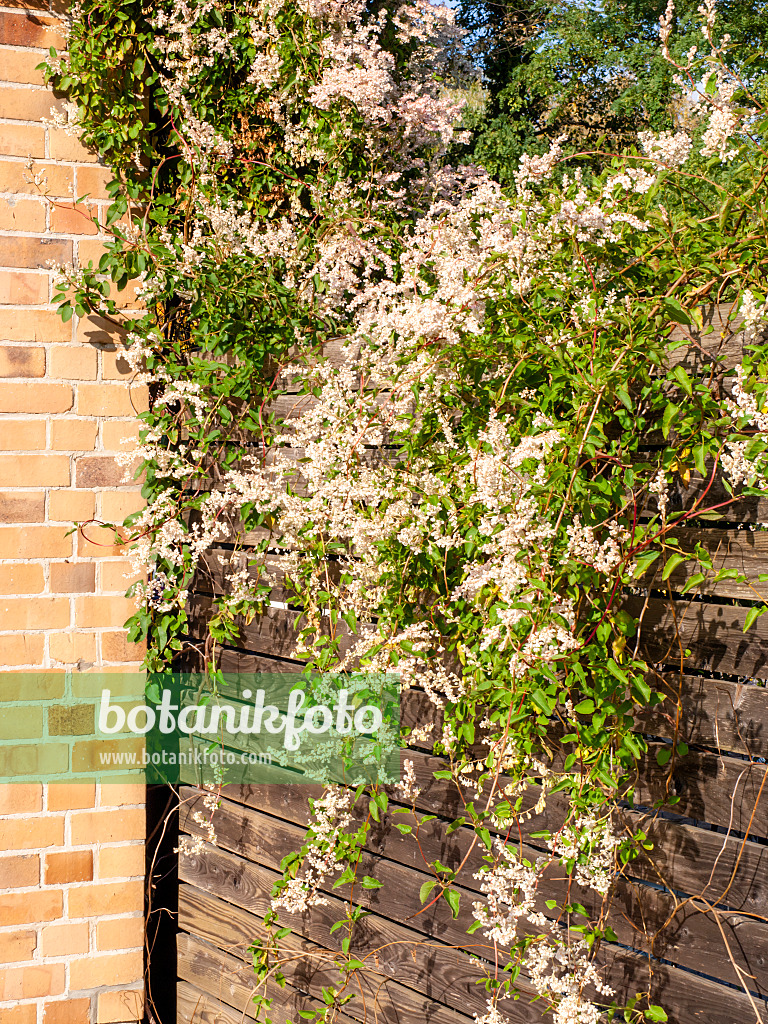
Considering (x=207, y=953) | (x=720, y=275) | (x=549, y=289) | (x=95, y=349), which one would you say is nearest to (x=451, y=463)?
(x=549, y=289)

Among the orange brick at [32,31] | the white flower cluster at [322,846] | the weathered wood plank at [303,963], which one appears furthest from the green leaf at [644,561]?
the orange brick at [32,31]

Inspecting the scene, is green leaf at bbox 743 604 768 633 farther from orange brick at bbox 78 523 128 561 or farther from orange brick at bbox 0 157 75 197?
orange brick at bbox 0 157 75 197

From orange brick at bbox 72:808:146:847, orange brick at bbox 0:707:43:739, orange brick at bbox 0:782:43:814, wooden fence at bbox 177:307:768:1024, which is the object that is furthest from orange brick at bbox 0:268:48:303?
wooden fence at bbox 177:307:768:1024

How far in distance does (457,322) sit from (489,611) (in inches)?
21.9

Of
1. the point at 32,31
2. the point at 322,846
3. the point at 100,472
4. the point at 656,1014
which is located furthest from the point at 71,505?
the point at 656,1014

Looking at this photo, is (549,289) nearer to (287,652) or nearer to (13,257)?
(287,652)

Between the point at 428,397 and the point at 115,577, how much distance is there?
117 centimetres

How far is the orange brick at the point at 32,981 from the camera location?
6.86 feet

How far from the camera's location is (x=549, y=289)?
1381 mm

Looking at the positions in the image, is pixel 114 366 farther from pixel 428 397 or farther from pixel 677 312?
pixel 677 312

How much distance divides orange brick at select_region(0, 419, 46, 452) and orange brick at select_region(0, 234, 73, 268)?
1.43ft

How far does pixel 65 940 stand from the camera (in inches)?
84.4

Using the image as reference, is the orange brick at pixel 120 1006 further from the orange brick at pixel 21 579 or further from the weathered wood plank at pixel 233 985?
the orange brick at pixel 21 579

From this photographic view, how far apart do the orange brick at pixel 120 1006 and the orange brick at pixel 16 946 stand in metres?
0.25
